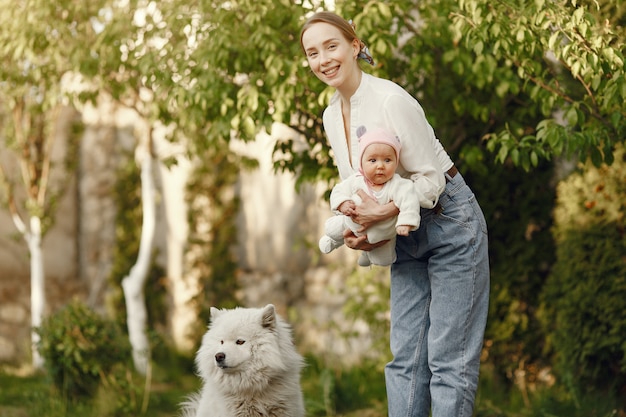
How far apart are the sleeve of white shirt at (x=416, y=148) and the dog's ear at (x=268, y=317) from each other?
108cm

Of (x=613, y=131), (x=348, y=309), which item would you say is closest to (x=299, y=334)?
(x=348, y=309)

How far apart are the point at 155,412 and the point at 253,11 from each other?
3.08m

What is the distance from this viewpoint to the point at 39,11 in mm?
5605

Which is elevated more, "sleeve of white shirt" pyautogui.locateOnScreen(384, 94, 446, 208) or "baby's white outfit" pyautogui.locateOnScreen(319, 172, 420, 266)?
"sleeve of white shirt" pyautogui.locateOnScreen(384, 94, 446, 208)

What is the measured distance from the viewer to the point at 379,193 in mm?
2875

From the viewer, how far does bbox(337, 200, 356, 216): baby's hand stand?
2.89 metres

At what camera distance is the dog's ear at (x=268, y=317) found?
11.9 ft

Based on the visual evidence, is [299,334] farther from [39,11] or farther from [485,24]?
[485,24]

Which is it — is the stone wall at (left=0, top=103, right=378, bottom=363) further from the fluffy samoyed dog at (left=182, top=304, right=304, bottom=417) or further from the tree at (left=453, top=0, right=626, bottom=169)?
the fluffy samoyed dog at (left=182, top=304, right=304, bottom=417)

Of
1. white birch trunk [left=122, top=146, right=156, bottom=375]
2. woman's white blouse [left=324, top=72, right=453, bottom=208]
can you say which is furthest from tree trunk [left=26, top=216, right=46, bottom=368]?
woman's white blouse [left=324, top=72, right=453, bottom=208]

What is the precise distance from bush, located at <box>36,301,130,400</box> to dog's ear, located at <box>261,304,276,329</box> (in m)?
2.44

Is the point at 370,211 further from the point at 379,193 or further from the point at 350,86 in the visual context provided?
the point at 350,86

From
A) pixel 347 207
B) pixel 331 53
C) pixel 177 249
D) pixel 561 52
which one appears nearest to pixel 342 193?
pixel 347 207

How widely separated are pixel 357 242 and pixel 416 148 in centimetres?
41
